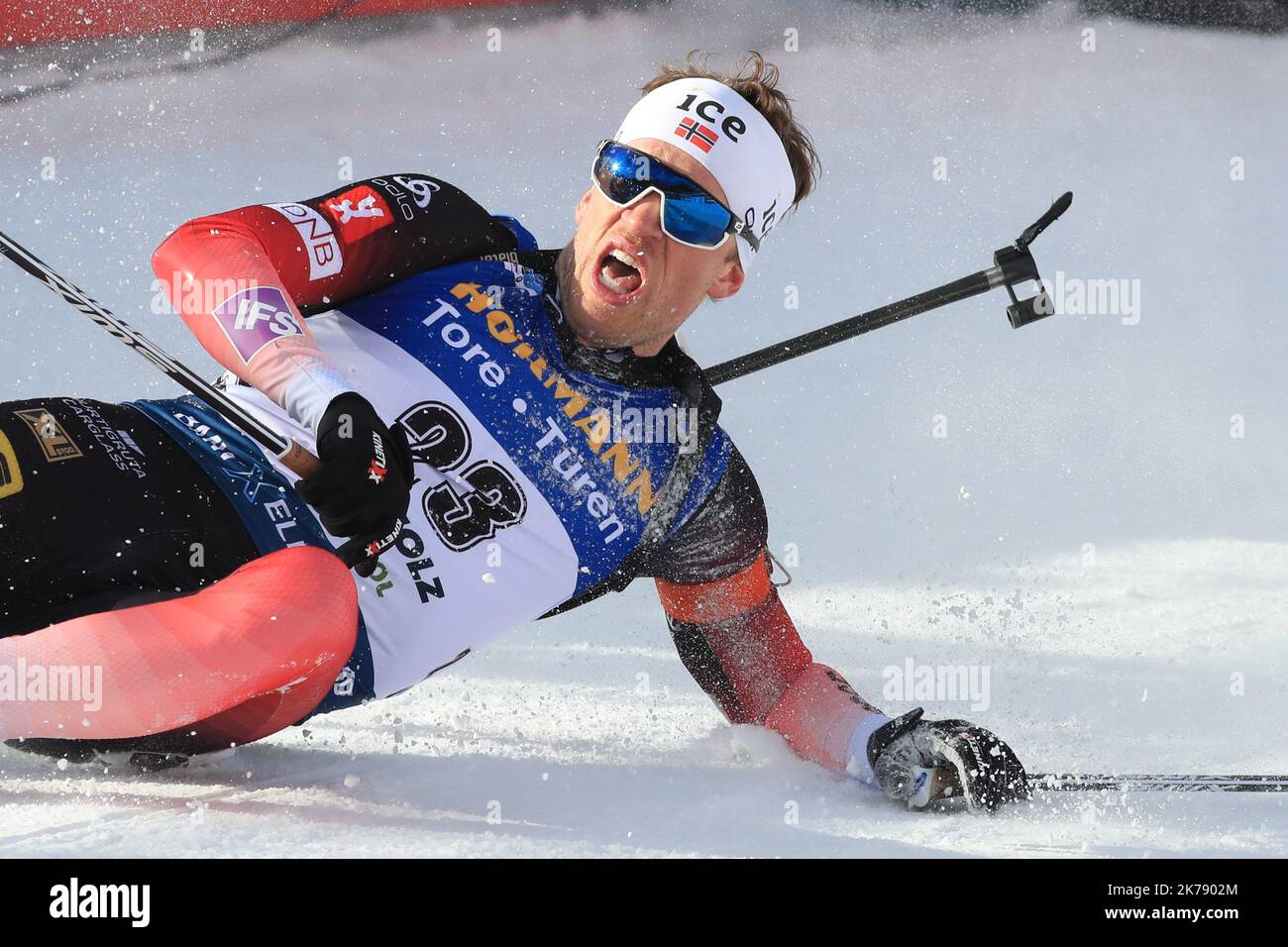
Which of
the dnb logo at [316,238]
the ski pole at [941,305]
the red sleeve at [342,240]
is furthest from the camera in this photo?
the ski pole at [941,305]

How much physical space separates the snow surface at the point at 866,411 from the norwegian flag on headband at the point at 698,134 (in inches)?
42.5

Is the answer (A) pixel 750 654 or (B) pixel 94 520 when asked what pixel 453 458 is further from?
(A) pixel 750 654

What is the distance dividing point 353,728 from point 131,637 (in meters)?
1.04

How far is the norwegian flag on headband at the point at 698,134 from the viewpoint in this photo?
2420 mm

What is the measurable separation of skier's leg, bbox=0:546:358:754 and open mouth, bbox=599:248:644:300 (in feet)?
2.42

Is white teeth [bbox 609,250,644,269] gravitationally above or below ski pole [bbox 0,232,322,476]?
above

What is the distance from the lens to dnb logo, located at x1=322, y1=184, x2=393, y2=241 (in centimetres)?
238

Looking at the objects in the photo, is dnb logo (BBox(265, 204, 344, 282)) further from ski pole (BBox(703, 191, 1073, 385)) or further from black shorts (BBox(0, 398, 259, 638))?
ski pole (BBox(703, 191, 1073, 385))

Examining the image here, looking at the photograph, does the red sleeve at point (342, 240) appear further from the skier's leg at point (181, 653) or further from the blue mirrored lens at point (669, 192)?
the skier's leg at point (181, 653)

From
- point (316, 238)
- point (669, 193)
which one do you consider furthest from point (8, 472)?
point (669, 193)

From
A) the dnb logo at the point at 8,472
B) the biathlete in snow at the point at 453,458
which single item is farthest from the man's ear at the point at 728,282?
the dnb logo at the point at 8,472

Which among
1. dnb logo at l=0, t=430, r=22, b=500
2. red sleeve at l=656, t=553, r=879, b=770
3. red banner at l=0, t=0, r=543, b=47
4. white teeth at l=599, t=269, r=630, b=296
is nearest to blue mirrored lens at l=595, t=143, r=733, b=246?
white teeth at l=599, t=269, r=630, b=296

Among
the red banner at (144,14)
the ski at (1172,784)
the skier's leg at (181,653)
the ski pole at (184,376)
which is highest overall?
the red banner at (144,14)
